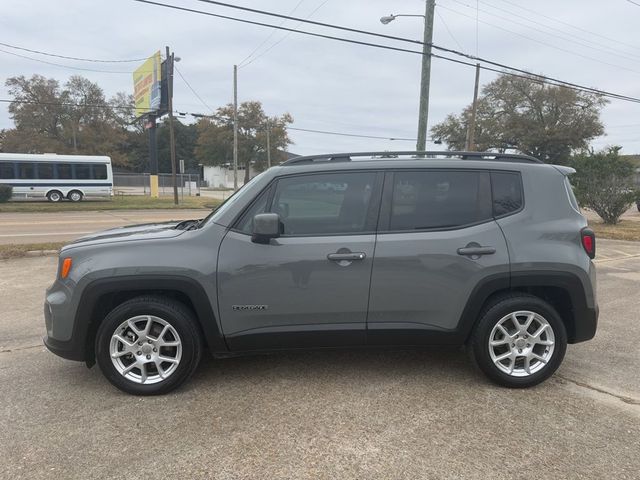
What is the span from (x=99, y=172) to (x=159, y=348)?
96.8 feet

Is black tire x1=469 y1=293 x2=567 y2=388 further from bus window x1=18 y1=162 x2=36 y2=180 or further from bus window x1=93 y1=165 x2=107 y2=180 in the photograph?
bus window x1=93 y1=165 x2=107 y2=180

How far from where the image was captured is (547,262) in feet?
11.7

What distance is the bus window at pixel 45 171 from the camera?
27.8m

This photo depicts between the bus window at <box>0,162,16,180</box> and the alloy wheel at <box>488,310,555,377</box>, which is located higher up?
the bus window at <box>0,162,16,180</box>

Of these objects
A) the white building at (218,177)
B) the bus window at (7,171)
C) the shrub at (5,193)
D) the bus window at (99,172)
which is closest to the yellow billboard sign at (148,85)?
the bus window at (99,172)

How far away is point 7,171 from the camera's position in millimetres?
26875

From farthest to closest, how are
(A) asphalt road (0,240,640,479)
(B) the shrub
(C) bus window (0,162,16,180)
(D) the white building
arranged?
(D) the white building → (C) bus window (0,162,16,180) → (B) the shrub → (A) asphalt road (0,240,640,479)

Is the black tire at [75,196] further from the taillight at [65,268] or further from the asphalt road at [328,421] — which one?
the taillight at [65,268]

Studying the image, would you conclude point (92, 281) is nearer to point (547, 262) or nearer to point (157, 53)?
point (547, 262)

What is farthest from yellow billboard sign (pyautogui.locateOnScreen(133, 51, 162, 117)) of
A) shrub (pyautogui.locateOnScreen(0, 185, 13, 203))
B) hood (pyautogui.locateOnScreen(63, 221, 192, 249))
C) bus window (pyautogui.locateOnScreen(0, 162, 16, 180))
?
hood (pyautogui.locateOnScreen(63, 221, 192, 249))

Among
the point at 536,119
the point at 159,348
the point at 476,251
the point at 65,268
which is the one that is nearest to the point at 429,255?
the point at 476,251

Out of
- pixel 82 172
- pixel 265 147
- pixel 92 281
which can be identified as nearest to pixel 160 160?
pixel 265 147

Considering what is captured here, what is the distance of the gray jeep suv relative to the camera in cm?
342

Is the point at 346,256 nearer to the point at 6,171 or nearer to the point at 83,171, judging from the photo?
the point at 6,171
